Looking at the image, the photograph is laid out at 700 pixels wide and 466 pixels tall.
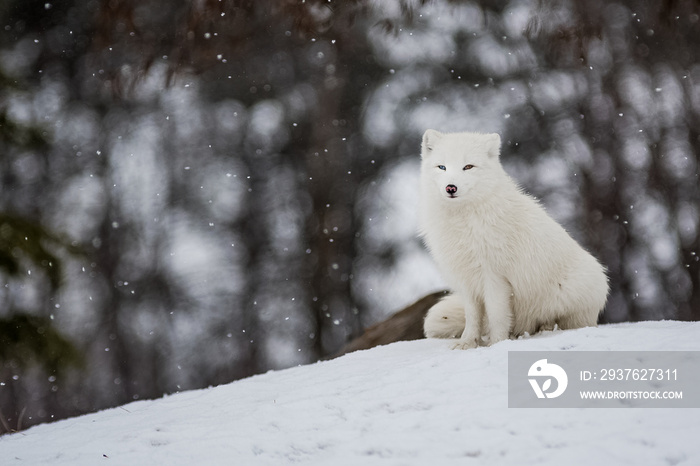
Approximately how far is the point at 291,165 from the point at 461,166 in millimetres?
7292

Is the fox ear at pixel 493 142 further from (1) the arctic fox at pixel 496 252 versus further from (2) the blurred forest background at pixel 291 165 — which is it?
(2) the blurred forest background at pixel 291 165

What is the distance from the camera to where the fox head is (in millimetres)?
4945

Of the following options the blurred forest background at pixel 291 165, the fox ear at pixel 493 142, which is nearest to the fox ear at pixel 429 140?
the fox ear at pixel 493 142

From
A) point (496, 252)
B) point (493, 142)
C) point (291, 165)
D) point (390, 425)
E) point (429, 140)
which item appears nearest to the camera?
point (390, 425)

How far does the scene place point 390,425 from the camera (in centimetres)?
365

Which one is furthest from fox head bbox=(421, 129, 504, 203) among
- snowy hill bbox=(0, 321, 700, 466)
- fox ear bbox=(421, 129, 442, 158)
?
snowy hill bbox=(0, 321, 700, 466)

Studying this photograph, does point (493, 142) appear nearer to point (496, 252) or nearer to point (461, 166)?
point (461, 166)

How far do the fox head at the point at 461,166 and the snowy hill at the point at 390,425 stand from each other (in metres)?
1.25

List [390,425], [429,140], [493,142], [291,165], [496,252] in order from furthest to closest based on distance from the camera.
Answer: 1. [291,165]
2. [429,140]
3. [493,142]
4. [496,252]
5. [390,425]

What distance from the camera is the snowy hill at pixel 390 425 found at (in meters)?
3.10

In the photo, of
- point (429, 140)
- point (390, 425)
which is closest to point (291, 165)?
point (429, 140)

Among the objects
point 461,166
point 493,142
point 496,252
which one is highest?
point 493,142

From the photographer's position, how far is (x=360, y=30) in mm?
11688

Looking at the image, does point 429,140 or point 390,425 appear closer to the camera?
point 390,425
